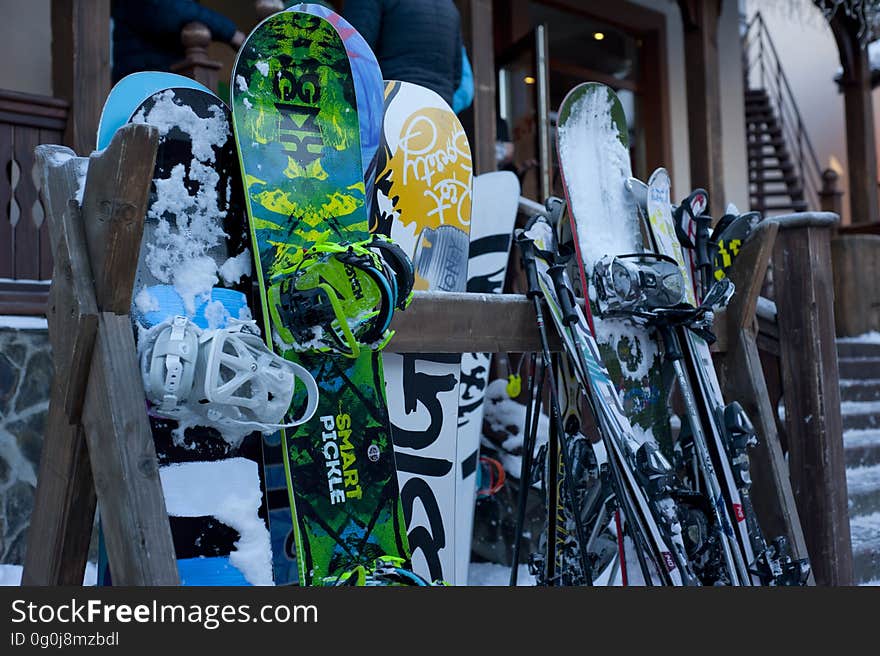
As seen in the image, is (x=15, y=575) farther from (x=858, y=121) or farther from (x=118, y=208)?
(x=858, y=121)

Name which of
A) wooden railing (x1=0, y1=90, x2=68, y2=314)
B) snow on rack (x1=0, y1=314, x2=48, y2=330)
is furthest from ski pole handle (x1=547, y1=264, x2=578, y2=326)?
wooden railing (x1=0, y1=90, x2=68, y2=314)

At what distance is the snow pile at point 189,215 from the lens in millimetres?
1617

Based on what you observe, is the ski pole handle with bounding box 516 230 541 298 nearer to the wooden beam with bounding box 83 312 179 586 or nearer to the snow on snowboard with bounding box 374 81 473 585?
the snow on snowboard with bounding box 374 81 473 585

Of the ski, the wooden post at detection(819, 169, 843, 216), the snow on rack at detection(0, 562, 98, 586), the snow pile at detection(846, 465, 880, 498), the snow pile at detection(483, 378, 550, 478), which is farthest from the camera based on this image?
the wooden post at detection(819, 169, 843, 216)

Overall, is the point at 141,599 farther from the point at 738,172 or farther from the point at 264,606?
the point at 738,172

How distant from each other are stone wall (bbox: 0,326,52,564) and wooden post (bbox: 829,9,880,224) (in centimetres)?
788

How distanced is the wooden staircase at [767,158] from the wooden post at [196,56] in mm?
7897

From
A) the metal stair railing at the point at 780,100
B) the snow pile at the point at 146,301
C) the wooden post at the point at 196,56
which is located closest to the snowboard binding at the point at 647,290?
the snow pile at the point at 146,301

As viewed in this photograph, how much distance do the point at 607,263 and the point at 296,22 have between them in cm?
84

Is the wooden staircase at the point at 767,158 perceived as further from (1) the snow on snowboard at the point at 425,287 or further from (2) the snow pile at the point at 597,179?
(1) the snow on snowboard at the point at 425,287

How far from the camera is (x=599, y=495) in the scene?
85.7 inches

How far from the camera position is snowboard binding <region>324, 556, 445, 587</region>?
66.0 inches

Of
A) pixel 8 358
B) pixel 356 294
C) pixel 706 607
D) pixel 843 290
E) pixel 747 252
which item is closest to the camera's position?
pixel 356 294

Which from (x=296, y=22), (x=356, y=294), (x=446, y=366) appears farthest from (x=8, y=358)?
(x=356, y=294)
